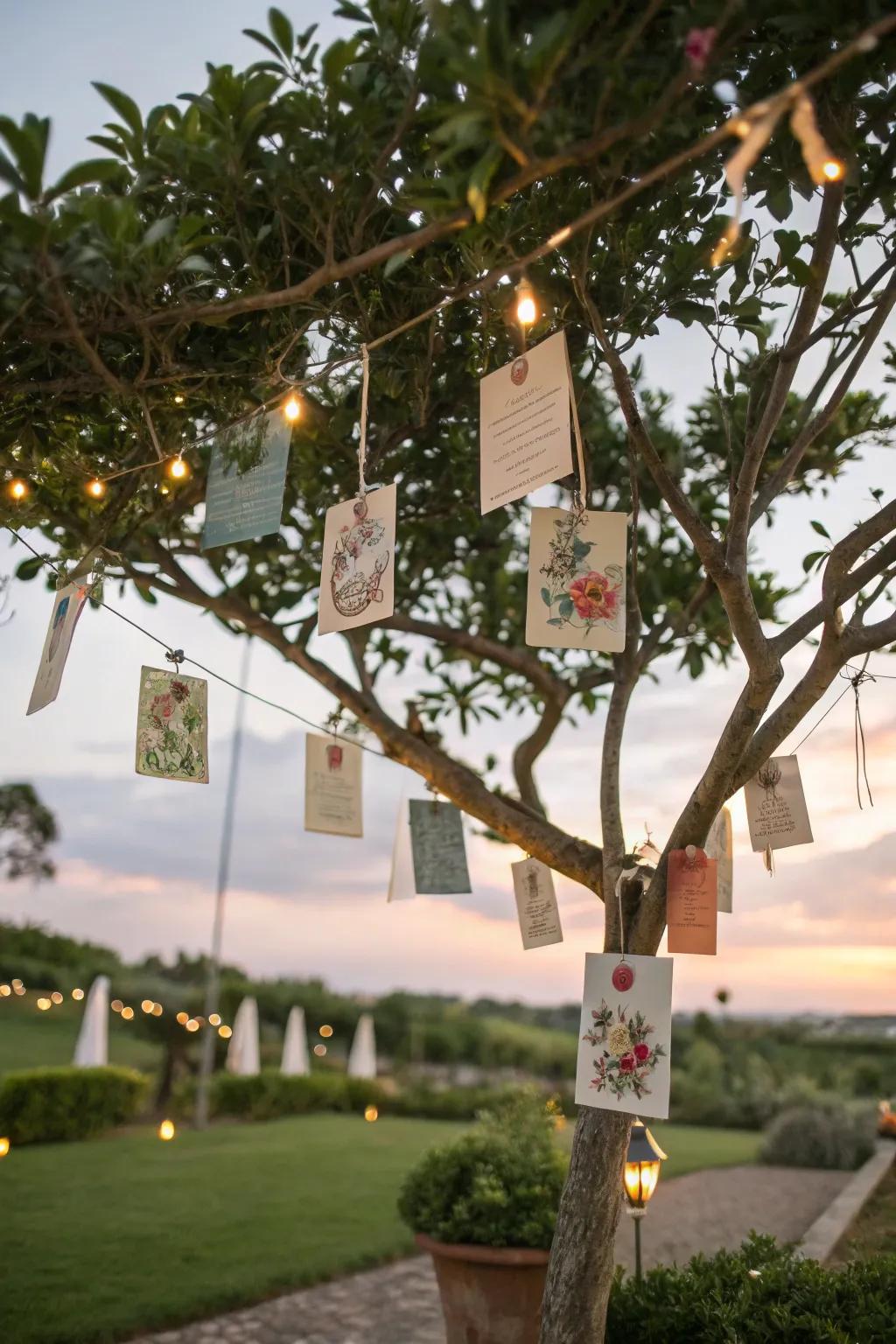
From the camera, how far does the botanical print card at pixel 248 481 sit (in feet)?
8.48

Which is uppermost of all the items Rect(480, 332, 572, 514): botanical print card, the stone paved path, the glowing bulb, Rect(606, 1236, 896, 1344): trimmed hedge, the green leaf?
the green leaf

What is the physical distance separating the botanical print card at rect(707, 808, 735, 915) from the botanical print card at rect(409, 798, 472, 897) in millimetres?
1054

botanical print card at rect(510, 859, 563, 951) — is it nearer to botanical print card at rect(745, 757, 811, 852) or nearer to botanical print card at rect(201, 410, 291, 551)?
botanical print card at rect(745, 757, 811, 852)

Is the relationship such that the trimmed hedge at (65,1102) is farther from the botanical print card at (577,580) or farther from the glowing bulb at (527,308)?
the glowing bulb at (527,308)

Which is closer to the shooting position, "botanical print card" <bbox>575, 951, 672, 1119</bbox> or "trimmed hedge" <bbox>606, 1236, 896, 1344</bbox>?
"botanical print card" <bbox>575, 951, 672, 1119</bbox>

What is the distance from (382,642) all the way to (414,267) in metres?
1.88

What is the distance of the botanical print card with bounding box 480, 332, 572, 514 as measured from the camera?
7.02 ft

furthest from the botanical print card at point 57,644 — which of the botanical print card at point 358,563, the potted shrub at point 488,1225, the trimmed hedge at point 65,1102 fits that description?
the trimmed hedge at point 65,1102

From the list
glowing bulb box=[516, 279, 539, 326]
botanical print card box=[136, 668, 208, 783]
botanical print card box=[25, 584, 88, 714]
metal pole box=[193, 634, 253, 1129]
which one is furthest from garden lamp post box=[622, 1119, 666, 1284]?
metal pole box=[193, 634, 253, 1129]

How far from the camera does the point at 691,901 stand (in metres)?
2.47

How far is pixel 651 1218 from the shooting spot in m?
7.60

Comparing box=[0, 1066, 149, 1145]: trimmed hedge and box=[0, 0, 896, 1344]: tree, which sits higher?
box=[0, 0, 896, 1344]: tree

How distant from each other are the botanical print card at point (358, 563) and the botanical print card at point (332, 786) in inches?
50.5

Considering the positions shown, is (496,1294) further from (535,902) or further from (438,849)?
(438,849)
